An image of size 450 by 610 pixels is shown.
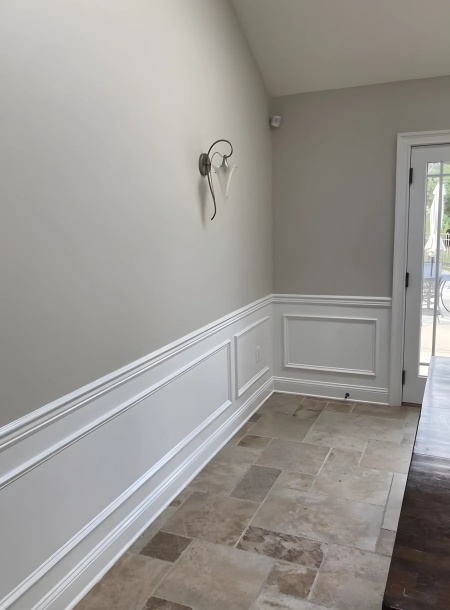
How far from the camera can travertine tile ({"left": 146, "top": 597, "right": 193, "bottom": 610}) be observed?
1858 millimetres

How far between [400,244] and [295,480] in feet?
6.32

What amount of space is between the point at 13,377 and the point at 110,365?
1.72ft

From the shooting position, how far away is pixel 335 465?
294 centimetres

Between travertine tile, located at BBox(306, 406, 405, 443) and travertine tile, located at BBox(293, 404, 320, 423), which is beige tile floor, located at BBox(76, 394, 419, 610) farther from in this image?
travertine tile, located at BBox(293, 404, 320, 423)

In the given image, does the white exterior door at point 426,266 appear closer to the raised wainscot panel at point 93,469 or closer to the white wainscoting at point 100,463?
the white wainscoting at point 100,463

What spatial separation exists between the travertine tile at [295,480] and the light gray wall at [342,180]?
5.28 ft

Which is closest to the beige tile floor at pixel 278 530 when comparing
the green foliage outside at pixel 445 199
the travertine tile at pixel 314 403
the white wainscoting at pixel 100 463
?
the white wainscoting at pixel 100 463

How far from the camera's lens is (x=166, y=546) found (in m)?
2.22

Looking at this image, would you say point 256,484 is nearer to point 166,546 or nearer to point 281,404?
point 166,546

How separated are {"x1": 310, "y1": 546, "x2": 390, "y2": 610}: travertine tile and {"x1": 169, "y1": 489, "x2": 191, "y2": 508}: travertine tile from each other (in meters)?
0.79

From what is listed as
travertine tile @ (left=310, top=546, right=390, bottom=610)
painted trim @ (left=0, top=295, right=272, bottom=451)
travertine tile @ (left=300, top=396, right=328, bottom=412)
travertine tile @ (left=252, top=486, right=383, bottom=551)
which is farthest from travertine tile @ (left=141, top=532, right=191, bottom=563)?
travertine tile @ (left=300, top=396, right=328, bottom=412)

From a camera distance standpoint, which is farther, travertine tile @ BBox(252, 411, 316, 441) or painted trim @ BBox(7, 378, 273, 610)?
travertine tile @ BBox(252, 411, 316, 441)

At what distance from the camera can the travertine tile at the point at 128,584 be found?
1.88m

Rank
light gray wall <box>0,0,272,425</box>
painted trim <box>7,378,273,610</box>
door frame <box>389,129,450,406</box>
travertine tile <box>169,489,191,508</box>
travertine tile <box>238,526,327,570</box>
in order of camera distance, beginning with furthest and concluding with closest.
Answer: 1. door frame <box>389,129,450,406</box>
2. travertine tile <box>169,489,191,508</box>
3. travertine tile <box>238,526,327,570</box>
4. painted trim <box>7,378,273,610</box>
5. light gray wall <box>0,0,272,425</box>
